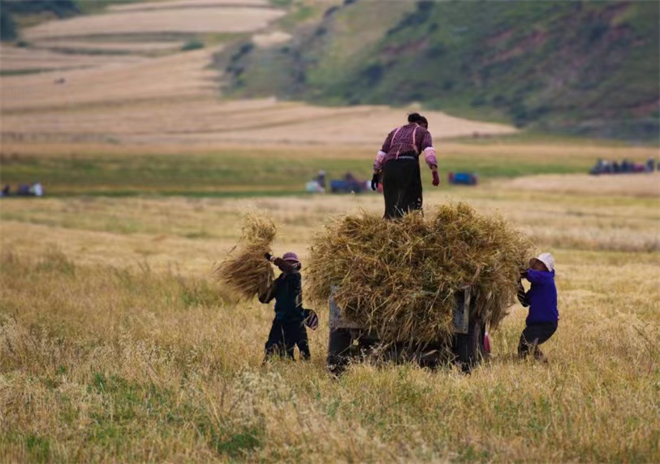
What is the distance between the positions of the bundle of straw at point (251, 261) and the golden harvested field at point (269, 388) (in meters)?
0.43

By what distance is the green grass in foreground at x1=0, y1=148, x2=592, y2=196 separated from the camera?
7200 centimetres

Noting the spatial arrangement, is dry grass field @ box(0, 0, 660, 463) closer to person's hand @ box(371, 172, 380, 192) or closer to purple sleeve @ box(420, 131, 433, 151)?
person's hand @ box(371, 172, 380, 192)

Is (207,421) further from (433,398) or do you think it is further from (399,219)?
(399,219)

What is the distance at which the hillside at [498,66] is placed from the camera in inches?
4988

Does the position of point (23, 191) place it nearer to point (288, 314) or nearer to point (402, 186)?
point (288, 314)

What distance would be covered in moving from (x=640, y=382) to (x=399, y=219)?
315cm

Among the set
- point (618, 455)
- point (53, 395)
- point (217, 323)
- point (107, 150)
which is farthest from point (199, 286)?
point (107, 150)

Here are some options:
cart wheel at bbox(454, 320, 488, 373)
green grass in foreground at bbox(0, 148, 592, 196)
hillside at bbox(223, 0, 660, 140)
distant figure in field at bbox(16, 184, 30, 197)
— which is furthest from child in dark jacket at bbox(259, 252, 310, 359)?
hillside at bbox(223, 0, 660, 140)

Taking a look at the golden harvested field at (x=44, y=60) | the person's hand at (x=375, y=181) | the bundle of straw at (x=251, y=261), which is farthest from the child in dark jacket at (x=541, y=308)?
the golden harvested field at (x=44, y=60)

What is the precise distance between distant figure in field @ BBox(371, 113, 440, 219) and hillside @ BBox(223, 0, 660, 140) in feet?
347

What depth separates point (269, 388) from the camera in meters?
10.9

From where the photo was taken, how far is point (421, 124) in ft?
46.3

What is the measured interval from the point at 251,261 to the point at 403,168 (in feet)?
7.24

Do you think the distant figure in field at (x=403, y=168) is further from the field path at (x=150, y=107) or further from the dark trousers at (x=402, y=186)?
the field path at (x=150, y=107)
